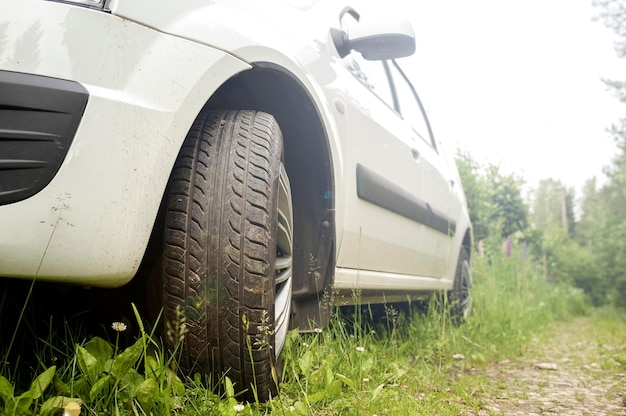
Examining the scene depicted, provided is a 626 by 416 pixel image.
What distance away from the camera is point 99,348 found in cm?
150

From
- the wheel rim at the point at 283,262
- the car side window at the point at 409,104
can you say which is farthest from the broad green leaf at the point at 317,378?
the car side window at the point at 409,104

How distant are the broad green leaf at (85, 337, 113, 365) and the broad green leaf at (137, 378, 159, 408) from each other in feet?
0.48

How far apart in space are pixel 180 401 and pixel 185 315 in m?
0.22

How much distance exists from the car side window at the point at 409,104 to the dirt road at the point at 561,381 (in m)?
1.43

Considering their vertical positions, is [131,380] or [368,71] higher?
[368,71]

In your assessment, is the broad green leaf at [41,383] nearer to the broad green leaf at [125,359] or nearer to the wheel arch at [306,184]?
the broad green leaf at [125,359]

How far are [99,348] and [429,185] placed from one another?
2.30 metres

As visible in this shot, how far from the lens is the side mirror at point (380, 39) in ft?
7.15

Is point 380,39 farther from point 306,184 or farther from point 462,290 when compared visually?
point 462,290

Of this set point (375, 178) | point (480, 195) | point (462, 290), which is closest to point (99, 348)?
point (375, 178)

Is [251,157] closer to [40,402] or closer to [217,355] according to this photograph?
[217,355]

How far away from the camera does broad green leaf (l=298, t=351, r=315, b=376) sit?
6.04 ft

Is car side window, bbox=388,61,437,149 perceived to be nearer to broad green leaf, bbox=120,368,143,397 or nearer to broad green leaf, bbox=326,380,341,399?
broad green leaf, bbox=326,380,341,399

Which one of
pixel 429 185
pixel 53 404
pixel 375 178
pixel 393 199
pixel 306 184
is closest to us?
pixel 53 404
